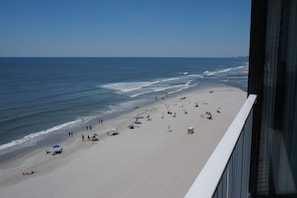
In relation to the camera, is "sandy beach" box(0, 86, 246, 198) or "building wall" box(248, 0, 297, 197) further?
"sandy beach" box(0, 86, 246, 198)

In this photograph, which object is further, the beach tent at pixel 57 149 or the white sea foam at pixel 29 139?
the white sea foam at pixel 29 139

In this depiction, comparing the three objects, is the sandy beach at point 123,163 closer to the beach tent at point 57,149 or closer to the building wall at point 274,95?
the beach tent at point 57,149

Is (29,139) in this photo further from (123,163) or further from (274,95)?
(274,95)

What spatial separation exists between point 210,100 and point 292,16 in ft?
71.4

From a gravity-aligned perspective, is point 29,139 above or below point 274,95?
below

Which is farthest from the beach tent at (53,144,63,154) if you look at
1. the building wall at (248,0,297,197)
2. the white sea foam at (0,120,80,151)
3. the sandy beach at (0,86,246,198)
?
the building wall at (248,0,297,197)

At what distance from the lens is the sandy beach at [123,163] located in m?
8.32

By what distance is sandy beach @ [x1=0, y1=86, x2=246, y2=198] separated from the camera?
832 centimetres

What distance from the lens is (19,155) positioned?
11.9 m

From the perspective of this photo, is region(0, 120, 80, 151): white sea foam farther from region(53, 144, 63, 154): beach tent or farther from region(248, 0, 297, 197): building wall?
region(248, 0, 297, 197): building wall

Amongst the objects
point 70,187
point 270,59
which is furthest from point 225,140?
point 70,187

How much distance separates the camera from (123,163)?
10312mm

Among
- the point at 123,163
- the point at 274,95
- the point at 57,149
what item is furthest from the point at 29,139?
the point at 274,95

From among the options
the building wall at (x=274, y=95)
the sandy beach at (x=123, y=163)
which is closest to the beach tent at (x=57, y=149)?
the sandy beach at (x=123, y=163)
